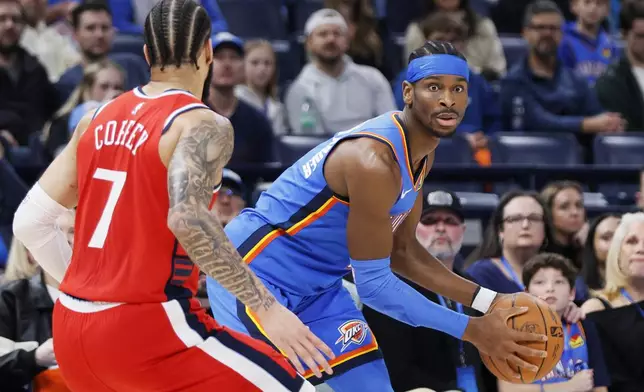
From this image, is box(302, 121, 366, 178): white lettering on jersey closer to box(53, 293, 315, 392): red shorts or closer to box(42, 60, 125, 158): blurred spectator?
box(53, 293, 315, 392): red shorts

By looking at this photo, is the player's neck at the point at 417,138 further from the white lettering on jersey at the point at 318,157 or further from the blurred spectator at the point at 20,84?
the blurred spectator at the point at 20,84

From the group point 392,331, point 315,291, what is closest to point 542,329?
point 315,291

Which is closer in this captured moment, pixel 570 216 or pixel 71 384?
pixel 71 384

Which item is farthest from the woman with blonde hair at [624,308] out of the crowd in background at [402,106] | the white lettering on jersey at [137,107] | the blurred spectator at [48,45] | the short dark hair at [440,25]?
the blurred spectator at [48,45]

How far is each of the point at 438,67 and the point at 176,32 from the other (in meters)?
1.16

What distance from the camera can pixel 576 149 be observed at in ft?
29.2

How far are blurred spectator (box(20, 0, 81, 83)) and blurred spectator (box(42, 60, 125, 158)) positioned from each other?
128 centimetres

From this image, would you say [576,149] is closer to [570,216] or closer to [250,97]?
[570,216]

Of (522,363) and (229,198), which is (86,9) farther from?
(522,363)

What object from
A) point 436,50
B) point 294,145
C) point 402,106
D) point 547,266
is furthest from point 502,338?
point 402,106

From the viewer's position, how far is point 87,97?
823 centimetres

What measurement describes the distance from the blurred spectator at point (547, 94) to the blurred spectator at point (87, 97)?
3.03 m

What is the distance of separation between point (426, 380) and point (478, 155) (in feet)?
9.96

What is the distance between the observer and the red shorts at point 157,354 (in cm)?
331
